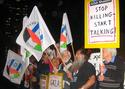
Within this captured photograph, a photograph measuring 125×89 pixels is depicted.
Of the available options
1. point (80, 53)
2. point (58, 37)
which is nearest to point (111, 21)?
point (80, 53)

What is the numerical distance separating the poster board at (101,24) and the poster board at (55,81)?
817 mm

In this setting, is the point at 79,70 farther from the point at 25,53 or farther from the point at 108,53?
the point at 25,53

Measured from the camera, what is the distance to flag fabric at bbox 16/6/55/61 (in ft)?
16.3

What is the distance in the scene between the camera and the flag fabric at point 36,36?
4.95 metres

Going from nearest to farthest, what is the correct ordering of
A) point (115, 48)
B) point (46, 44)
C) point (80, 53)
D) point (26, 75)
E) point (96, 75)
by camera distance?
point (115, 48) → point (96, 75) → point (80, 53) → point (46, 44) → point (26, 75)

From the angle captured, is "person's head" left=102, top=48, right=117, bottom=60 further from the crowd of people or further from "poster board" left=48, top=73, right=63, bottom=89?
"poster board" left=48, top=73, right=63, bottom=89

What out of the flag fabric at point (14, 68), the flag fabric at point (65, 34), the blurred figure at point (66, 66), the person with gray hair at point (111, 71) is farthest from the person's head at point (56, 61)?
the person with gray hair at point (111, 71)

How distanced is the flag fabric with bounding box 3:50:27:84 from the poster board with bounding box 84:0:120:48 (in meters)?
1.88

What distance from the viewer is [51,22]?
17.0 feet

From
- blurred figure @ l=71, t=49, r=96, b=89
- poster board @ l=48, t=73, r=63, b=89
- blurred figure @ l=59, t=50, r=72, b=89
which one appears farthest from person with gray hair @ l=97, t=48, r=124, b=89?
poster board @ l=48, t=73, r=63, b=89

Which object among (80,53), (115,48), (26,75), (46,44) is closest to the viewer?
(115,48)

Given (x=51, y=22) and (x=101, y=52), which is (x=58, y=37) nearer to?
(x=51, y=22)

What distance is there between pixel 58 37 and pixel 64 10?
1.44ft

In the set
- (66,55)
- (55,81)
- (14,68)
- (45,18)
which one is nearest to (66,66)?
(66,55)
